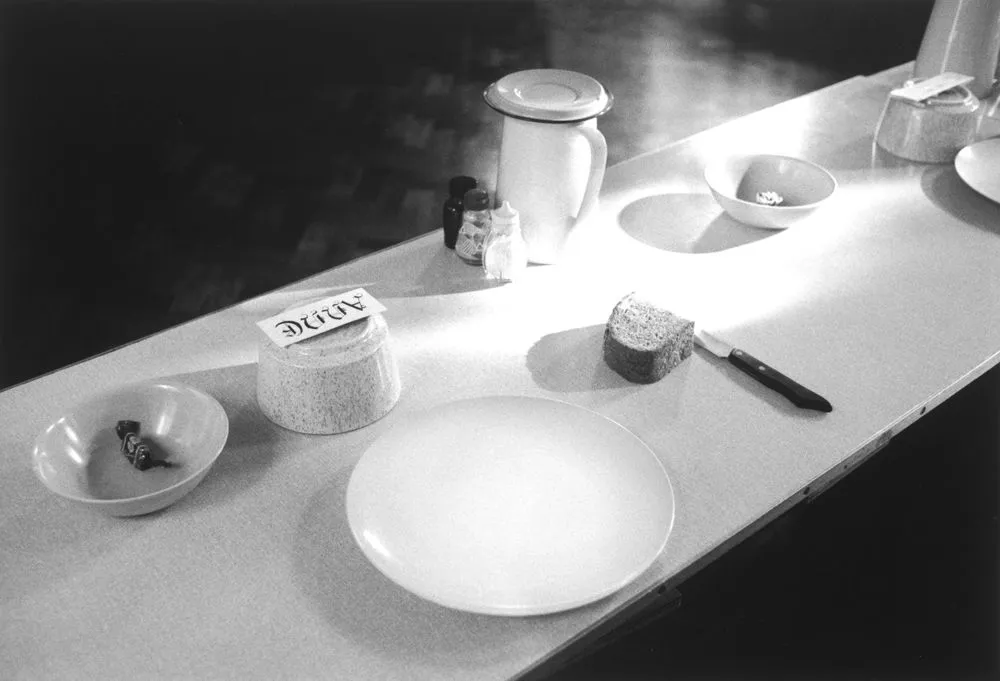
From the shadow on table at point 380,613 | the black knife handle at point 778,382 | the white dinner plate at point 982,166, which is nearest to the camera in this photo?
the shadow on table at point 380,613

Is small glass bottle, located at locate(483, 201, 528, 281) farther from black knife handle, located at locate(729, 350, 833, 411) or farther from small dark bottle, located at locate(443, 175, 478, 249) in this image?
black knife handle, located at locate(729, 350, 833, 411)

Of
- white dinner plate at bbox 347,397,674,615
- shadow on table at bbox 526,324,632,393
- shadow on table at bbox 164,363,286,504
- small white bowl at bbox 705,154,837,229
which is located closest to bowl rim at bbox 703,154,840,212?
small white bowl at bbox 705,154,837,229

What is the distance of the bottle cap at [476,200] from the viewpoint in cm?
116

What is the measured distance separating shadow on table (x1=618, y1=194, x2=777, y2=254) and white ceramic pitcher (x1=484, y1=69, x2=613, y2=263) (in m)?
0.15

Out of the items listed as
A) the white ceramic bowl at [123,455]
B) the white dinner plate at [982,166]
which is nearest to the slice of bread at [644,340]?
the white ceramic bowl at [123,455]

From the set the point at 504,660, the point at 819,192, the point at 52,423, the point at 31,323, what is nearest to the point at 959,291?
the point at 819,192

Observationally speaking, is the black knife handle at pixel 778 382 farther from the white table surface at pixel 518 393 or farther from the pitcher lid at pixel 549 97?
the pitcher lid at pixel 549 97

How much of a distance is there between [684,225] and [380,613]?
2.59 ft

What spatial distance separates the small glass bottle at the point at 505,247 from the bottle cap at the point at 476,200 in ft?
0.10

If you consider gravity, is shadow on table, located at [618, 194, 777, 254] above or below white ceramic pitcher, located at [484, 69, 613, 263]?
below

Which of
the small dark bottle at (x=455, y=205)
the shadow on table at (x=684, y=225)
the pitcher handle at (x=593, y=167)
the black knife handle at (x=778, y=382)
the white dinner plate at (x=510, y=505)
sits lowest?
the white dinner plate at (x=510, y=505)

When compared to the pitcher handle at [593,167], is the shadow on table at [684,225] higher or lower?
lower

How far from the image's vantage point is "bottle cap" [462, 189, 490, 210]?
116 centimetres

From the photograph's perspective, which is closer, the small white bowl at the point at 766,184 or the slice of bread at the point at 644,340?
the slice of bread at the point at 644,340
